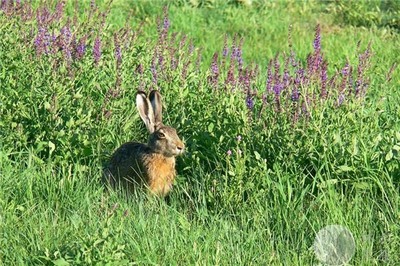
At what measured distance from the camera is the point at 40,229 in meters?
4.92

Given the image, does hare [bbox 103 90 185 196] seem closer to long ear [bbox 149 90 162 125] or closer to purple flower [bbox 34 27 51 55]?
long ear [bbox 149 90 162 125]

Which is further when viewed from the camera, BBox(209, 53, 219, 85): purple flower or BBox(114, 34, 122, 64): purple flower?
BBox(114, 34, 122, 64): purple flower

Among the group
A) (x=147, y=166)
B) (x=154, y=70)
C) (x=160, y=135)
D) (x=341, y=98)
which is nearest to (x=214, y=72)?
(x=154, y=70)

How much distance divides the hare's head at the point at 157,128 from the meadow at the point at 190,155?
0.18 metres

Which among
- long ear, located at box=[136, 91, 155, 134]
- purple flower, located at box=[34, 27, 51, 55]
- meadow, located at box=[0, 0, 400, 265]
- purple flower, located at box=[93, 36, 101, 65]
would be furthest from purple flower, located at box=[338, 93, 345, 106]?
purple flower, located at box=[34, 27, 51, 55]

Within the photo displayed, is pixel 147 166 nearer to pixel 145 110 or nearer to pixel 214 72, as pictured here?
pixel 145 110

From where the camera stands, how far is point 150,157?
6.14 m

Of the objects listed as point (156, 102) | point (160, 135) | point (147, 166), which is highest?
point (156, 102)

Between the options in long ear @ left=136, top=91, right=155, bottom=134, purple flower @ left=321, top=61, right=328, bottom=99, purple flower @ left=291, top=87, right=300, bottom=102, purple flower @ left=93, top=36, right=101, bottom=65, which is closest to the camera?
purple flower @ left=321, top=61, right=328, bottom=99

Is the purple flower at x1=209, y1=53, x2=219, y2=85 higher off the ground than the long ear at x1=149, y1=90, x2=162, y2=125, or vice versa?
the purple flower at x1=209, y1=53, x2=219, y2=85

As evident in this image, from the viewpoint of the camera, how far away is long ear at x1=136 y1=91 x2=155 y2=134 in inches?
244

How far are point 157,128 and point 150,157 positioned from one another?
20 centimetres

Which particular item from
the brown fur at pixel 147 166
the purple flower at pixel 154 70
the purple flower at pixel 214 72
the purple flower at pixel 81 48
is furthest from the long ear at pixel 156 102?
the purple flower at pixel 81 48

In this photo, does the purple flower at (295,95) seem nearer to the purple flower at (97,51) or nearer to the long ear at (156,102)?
the long ear at (156,102)
